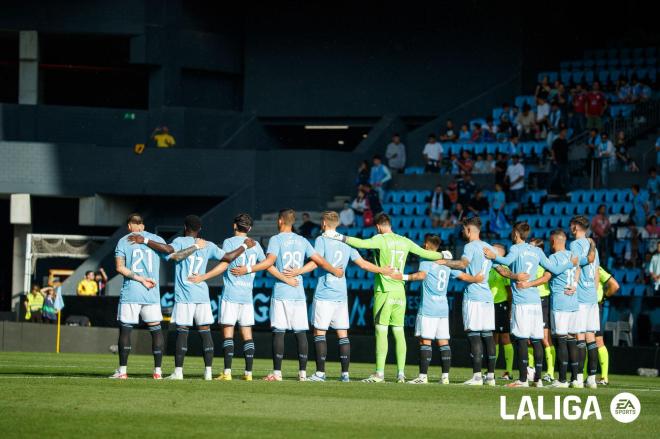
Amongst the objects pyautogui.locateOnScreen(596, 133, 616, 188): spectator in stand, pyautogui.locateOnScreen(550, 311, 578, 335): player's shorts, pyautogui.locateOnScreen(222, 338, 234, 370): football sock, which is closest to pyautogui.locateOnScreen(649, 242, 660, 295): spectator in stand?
pyautogui.locateOnScreen(596, 133, 616, 188): spectator in stand

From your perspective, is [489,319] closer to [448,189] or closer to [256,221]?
[448,189]

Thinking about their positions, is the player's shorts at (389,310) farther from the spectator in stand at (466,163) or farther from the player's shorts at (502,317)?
the spectator in stand at (466,163)

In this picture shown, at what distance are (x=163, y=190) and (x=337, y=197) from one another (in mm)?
5446

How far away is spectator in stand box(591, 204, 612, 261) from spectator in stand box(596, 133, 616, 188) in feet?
10.4

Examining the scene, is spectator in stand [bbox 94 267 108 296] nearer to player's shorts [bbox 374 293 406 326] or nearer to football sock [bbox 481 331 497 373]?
player's shorts [bbox 374 293 406 326]

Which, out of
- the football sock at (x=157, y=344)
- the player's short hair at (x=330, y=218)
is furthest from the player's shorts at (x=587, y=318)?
the football sock at (x=157, y=344)

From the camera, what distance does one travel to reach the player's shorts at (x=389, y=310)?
1753 cm

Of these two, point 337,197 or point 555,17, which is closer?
point 337,197

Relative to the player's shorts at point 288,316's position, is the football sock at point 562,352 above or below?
below

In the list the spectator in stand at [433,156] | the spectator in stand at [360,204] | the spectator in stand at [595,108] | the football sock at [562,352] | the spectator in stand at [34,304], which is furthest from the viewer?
the spectator in stand at [433,156]

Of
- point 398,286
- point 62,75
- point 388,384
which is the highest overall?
point 62,75

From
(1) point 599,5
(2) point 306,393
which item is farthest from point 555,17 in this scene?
(2) point 306,393

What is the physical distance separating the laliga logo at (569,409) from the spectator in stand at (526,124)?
21.4m

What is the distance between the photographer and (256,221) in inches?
1481
